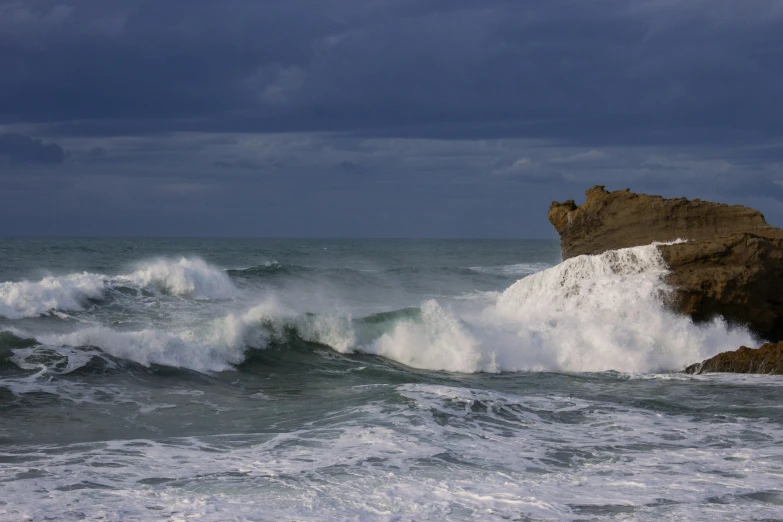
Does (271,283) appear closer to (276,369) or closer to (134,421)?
(276,369)

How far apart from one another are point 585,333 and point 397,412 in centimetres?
592

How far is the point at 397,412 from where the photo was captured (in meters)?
9.45

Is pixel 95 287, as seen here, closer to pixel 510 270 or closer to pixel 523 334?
pixel 523 334

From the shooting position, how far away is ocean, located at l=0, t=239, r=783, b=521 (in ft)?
20.8

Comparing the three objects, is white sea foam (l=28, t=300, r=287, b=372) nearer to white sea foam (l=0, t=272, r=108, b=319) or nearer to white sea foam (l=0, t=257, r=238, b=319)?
white sea foam (l=0, t=272, r=108, b=319)

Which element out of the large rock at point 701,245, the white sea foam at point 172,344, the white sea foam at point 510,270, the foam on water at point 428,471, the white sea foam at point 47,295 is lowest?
the foam on water at point 428,471

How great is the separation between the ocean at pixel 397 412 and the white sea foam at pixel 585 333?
0.13 feet

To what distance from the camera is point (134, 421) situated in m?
9.12

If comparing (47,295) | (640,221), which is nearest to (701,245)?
(640,221)

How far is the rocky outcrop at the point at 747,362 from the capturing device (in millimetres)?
12219

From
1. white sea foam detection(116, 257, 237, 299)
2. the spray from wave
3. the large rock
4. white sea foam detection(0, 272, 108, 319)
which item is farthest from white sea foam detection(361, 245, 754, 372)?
white sea foam detection(116, 257, 237, 299)

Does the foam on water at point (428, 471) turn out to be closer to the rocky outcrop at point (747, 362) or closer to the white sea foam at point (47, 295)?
the rocky outcrop at point (747, 362)

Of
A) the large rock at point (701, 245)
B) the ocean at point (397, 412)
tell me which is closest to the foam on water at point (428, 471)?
the ocean at point (397, 412)

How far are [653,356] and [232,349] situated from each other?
6.99 meters
